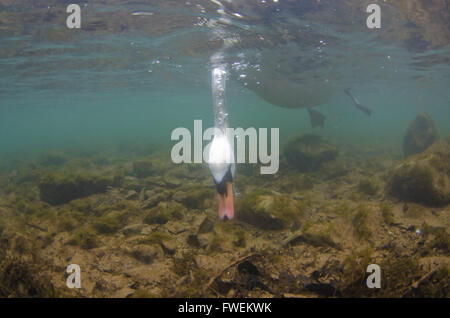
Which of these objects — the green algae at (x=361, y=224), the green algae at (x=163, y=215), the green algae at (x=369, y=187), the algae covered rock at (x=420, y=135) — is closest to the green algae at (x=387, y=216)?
the green algae at (x=361, y=224)

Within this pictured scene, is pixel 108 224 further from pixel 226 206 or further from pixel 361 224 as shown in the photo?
pixel 361 224

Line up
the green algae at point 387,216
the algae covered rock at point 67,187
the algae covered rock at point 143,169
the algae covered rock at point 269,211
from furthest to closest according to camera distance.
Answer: the algae covered rock at point 143,169 < the algae covered rock at point 67,187 < the algae covered rock at point 269,211 < the green algae at point 387,216

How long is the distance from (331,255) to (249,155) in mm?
8469

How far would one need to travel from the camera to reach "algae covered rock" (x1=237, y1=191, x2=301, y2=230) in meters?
5.09

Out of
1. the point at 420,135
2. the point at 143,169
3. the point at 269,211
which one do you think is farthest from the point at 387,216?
the point at 420,135

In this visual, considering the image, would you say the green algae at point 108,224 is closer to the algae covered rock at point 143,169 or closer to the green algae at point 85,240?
the green algae at point 85,240

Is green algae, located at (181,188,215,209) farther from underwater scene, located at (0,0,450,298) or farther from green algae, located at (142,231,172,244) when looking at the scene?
green algae, located at (142,231,172,244)

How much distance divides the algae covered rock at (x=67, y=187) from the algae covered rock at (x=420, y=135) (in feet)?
48.5

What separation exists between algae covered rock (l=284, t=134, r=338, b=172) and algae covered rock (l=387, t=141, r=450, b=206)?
4.49 metres

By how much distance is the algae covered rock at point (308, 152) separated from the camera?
10970 mm

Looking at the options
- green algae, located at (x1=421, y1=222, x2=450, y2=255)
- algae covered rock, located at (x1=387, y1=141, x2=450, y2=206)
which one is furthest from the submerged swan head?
algae covered rock, located at (x1=387, y1=141, x2=450, y2=206)

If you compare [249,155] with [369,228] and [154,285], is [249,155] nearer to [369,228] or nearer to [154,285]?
[369,228]

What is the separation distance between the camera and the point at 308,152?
11.1 m
